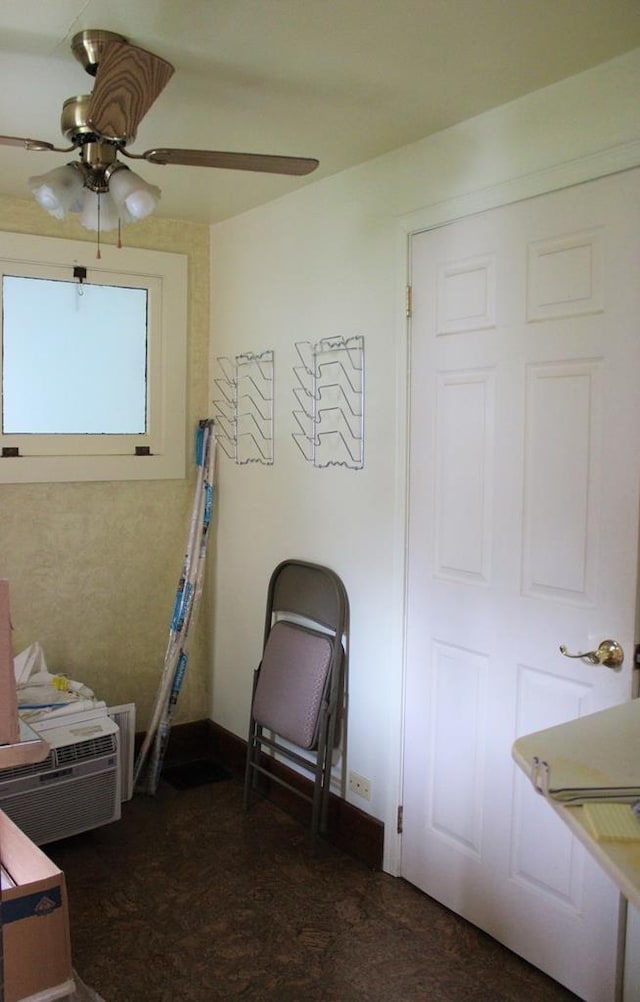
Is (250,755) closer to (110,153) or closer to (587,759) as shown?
(587,759)

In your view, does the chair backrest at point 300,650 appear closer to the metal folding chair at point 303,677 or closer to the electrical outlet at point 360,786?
the metal folding chair at point 303,677

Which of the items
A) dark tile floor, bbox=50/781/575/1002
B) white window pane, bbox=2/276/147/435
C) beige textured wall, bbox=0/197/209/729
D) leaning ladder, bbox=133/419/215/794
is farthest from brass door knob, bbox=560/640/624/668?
white window pane, bbox=2/276/147/435

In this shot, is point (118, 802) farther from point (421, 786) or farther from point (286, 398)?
point (286, 398)

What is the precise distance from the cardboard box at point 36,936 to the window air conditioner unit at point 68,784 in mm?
908

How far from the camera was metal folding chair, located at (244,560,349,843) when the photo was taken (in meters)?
3.02

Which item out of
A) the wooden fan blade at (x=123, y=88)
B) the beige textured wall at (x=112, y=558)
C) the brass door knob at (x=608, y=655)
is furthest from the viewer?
the beige textured wall at (x=112, y=558)

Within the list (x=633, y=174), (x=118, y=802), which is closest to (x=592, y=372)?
(x=633, y=174)

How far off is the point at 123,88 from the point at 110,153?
220 millimetres

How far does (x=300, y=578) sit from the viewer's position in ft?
10.7

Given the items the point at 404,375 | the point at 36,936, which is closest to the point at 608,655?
the point at 404,375

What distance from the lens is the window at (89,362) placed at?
3.39 meters

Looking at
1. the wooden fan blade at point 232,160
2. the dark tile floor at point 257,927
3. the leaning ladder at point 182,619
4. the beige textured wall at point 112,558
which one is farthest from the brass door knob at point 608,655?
the beige textured wall at point 112,558

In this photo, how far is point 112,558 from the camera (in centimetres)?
367

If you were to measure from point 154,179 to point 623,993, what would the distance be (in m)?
3.03
